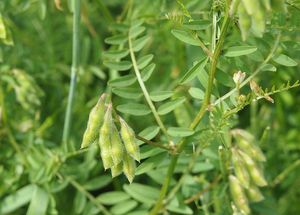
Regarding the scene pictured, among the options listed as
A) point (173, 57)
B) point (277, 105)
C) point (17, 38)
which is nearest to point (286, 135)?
point (277, 105)

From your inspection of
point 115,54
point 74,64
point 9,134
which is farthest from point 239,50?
point 9,134

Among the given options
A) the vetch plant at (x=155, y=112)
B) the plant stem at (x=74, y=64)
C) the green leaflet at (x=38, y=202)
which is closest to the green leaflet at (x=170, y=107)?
the vetch plant at (x=155, y=112)

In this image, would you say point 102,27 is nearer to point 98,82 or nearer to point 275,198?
point 98,82

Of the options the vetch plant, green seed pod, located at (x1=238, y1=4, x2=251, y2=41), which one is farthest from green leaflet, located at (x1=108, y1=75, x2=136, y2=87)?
green seed pod, located at (x1=238, y1=4, x2=251, y2=41)

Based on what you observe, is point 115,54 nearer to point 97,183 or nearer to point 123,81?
point 123,81

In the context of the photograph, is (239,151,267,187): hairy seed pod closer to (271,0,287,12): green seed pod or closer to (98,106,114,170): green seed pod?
(98,106,114,170): green seed pod

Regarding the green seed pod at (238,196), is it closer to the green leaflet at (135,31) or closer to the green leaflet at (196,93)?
the green leaflet at (196,93)
